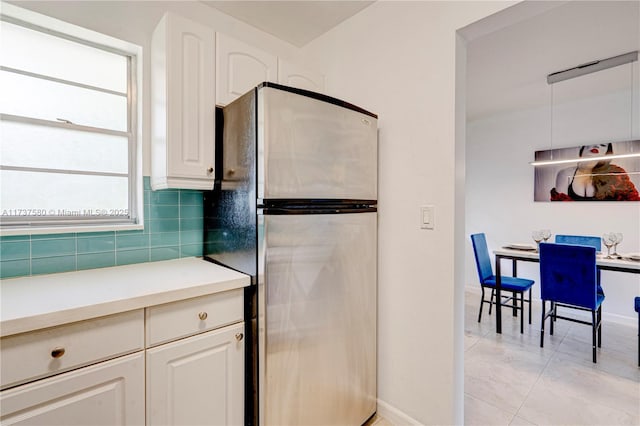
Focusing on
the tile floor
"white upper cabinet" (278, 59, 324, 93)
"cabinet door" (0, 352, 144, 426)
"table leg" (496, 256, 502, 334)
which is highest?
"white upper cabinet" (278, 59, 324, 93)

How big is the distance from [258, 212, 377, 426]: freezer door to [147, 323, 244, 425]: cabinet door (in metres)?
0.14

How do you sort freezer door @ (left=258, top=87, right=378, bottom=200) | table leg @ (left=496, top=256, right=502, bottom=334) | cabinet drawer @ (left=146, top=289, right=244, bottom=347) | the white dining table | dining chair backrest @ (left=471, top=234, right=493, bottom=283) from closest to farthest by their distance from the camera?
cabinet drawer @ (left=146, top=289, right=244, bottom=347) → freezer door @ (left=258, top=87, right=378, bottom=200) → the white dining table → table leg @ (left=496, top=256, right=502, bottom=334) → dining chair backrest @ (left=471, top=234, right=493, bottom=283)

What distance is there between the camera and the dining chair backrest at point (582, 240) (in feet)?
10.4

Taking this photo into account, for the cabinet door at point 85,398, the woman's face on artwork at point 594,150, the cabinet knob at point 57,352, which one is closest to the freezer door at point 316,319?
the cabinet door at point 85,398

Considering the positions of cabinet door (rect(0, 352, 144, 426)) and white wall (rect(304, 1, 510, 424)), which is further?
white wall (rect(304, 1, 510, 424))

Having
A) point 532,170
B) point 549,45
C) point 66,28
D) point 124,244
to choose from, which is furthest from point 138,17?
point 532,170

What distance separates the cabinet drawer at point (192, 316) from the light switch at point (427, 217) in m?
0.98

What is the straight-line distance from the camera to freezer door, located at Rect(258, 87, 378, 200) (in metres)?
1.27

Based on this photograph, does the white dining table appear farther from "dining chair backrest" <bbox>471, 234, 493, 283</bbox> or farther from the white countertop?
the white countertop

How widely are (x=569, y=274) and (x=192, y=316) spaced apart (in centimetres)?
296

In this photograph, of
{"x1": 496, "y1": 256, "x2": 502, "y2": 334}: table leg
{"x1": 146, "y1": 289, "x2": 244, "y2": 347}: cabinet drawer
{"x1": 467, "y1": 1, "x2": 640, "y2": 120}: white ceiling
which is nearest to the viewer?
{"x1": 146, "y1": 289, "x2": 244, "y2": 347}: cabinet drawer

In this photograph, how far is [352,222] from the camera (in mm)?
1558

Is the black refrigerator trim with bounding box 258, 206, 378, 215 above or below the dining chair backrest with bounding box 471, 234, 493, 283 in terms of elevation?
above

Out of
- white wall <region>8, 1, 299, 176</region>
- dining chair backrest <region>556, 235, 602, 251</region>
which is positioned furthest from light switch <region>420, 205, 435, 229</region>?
dining chair backrest <region>556, 235, 602, 251</region>
